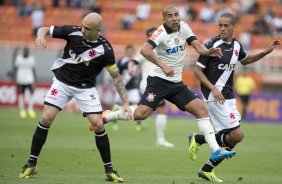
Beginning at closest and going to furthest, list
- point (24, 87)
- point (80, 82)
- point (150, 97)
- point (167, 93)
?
point (80, 82), point (167, 93), point (150, 97), point (24, 87)

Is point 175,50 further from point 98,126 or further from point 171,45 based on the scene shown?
point 98,126

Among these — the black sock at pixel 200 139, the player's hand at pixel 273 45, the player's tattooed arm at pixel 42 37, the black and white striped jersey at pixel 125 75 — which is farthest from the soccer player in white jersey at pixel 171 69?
the black and white striped jersey at pixel 125 75

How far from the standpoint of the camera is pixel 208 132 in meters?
12.1

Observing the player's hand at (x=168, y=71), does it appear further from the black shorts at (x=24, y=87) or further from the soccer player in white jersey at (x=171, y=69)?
the black shorts at (x=24, y=87)

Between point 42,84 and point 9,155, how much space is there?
743 inches

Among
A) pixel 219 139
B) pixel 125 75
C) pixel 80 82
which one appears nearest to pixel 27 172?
pixel 80 82

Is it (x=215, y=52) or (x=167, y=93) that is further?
(x=167, y=93)

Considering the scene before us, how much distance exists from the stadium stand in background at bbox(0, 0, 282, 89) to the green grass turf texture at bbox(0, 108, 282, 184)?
832 cm

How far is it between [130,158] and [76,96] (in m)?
3.94

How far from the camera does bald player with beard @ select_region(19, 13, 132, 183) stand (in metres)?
11.4

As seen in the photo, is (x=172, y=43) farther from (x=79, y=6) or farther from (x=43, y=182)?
(x=79, y=6)

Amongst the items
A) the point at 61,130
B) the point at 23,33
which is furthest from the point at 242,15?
the point at 61,130

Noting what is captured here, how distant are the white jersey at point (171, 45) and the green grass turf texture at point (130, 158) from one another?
1.85 meters

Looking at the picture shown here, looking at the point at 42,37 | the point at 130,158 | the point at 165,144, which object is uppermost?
the point at 42,37
